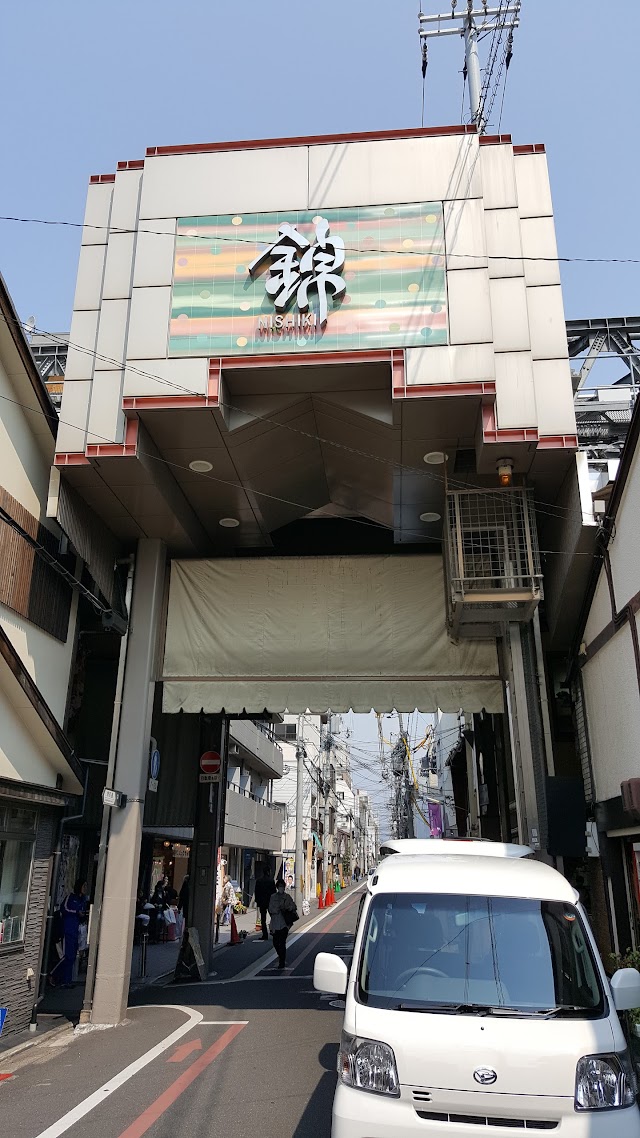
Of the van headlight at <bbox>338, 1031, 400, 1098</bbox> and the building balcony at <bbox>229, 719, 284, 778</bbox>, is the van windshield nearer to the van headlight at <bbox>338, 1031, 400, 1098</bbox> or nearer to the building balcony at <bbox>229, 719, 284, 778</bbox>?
the van headlight at <bbox>338, 1031, 400, 1098</bbox>

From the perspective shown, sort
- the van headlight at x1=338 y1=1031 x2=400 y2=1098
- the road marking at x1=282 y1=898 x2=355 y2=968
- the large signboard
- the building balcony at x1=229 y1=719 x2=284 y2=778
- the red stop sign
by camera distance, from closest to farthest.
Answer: the van headlight at x1=338 y1=1031 x2=400 y2=1098 → the large signboard → the red stop sign → the road marking at x1=282 y1=898 x2=355 y2=968 → the building balcony at x1=229 y1=719 x2=284 y2=778

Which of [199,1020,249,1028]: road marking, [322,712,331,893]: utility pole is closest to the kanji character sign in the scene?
[199,1020,249,1028]: road marking

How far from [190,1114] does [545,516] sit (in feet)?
Answer: 32.4

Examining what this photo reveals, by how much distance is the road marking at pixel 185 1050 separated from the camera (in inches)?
351

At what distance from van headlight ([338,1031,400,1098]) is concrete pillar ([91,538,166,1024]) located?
7978mm

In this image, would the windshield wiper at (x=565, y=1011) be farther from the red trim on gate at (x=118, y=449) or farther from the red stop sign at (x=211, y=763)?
the red stop sign at (x=211, y=763)

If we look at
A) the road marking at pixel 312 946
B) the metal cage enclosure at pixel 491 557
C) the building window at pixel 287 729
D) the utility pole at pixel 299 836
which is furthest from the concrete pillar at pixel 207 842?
the building window at pixel 287 729

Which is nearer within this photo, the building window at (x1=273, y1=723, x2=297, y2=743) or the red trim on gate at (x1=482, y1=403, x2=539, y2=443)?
the red trim on gate at (x1=482, y1=403, x2=539, y2=443)

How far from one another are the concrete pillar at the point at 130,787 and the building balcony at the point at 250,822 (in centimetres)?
1590

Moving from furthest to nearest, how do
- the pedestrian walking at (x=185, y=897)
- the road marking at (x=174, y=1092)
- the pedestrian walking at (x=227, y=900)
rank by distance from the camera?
the pedestrian walking at (x=227, y=900) → the pedestrian walking at (x=185, y=897) → the road marking at (x=174, y=1092)

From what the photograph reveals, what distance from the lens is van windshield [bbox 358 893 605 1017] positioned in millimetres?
4980

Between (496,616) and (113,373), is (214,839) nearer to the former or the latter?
(496,616)

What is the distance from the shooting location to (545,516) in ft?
42.5

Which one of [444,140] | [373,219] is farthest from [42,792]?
[444,140]
